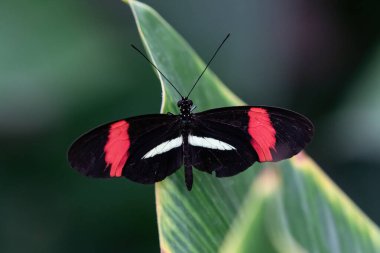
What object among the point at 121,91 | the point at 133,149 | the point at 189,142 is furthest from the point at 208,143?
the point at 121,91

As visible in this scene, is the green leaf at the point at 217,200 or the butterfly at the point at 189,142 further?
the butterfly at the point at 189,142

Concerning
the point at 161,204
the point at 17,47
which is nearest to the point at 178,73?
the point at 161,204

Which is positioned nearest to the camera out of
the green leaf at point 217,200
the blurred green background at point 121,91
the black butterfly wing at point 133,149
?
the green leaf at point 217,200

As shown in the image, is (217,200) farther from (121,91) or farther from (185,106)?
(121,91)

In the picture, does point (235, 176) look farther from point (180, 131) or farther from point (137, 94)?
point (137, 94)

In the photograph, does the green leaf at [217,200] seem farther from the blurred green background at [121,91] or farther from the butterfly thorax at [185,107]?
the blurred green background at [121,91]

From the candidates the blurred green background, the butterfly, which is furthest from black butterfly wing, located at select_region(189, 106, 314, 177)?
the blurred green background

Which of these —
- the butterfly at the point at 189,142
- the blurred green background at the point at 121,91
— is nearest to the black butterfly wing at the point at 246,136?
the butterfly at the point at 189,142
